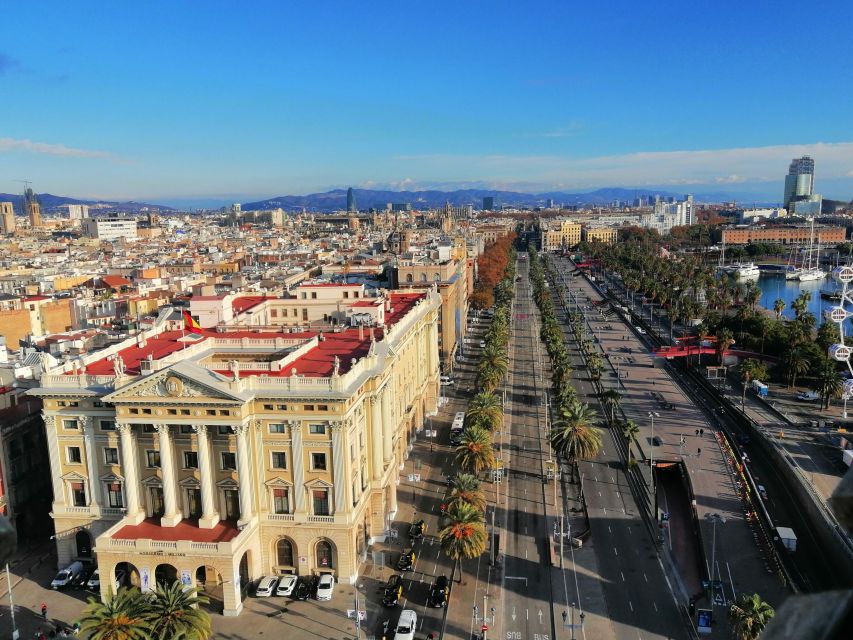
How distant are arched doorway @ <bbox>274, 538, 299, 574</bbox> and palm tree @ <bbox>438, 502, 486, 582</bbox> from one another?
408 inches

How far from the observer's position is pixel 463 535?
43656 millimetres

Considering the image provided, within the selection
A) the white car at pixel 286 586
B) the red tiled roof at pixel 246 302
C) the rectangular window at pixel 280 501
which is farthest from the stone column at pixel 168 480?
the red tiled roof at pixel 246 302

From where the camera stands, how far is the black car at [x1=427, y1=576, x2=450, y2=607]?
141 ft

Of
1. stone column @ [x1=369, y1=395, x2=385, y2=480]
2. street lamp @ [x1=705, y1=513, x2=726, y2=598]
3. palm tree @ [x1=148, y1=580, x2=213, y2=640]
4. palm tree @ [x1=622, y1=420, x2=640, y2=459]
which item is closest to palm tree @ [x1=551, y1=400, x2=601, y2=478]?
palm tree @ [x1=622, y1=420, x2=640, y2=459]

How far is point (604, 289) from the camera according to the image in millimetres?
194750

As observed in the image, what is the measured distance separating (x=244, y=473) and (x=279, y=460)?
7.95 feet

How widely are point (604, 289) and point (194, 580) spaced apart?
166 m

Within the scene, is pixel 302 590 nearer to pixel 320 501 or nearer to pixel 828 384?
pixel 320 501

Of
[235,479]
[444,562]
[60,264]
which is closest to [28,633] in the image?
[235,479]

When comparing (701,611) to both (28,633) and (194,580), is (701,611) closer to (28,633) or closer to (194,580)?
(194,580)

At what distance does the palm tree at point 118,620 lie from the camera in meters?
32.6

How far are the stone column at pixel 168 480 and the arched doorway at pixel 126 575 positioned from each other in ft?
10.4

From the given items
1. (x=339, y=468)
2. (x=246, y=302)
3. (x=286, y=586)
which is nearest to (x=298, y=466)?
(x=339, y=468)

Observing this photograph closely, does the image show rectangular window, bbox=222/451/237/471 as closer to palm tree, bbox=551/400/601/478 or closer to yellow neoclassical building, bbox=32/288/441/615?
yellow neoclassical building, bbox=32/288/441/615
